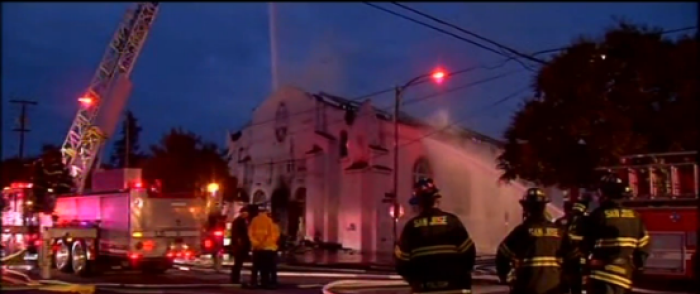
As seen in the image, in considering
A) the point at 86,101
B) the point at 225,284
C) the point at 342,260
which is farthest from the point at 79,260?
the point at 342,260

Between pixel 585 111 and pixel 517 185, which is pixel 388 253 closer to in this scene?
pixel 517 185

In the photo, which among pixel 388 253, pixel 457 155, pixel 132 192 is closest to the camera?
pixel 132 192

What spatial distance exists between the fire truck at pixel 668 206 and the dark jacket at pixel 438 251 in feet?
30.0

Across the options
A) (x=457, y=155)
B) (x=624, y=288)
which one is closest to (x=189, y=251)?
(x=624, y=288)

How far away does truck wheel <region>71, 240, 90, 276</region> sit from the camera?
68.9 ft

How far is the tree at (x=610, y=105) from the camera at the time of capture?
2655 centimetres

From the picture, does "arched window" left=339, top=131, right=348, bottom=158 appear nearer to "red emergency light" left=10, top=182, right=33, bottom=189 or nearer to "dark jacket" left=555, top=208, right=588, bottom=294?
"red emergency light" left=10, top=182, right=33, bottom=189

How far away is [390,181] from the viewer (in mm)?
44688

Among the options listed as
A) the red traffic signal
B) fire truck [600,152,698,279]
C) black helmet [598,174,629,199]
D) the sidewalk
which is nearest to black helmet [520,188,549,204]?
black helmet [598,174,629,199]

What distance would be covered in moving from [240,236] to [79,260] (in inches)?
199

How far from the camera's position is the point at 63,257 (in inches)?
865

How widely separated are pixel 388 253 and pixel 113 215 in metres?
22.4

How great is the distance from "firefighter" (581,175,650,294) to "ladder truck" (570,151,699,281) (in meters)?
7.31

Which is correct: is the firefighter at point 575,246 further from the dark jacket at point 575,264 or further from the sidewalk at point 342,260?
the sidewalk at point 342,260
